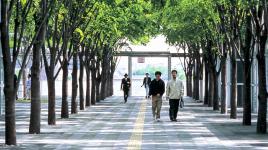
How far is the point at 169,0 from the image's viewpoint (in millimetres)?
28578

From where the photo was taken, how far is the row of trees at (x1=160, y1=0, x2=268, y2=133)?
74.3ft

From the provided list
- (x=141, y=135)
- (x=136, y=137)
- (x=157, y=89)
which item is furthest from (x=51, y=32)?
(x=136, y=137)

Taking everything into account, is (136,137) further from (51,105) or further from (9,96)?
(51,105)

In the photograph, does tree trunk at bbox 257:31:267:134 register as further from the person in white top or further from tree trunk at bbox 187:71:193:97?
tree trunk at bbox 187:71:193:97

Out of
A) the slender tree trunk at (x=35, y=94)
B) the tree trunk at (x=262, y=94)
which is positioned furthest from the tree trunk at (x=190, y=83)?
the slender tree trunk at (x=35, y=94)

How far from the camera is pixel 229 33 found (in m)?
29.2

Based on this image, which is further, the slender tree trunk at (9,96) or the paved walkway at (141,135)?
the paved walkway at (141,135)

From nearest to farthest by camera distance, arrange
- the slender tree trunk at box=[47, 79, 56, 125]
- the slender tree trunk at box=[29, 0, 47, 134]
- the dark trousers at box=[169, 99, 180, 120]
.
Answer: the slender tree trunk at box=[29, 0, 47, 134]
the slender tree trunk at box=[47, 79, 56, 125]
the dark trousers at box=[169, 99, 180, 120]

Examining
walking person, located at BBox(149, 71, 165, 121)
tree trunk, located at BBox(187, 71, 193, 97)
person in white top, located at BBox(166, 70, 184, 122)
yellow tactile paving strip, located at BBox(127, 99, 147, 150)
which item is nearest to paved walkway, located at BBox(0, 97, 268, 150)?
yellow tactile paving strip, located at BBox(127, 99, 147, 150)

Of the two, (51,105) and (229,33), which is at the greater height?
(229,33)

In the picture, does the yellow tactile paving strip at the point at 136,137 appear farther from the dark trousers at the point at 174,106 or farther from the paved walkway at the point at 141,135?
the dark trousers at the point at 174,106

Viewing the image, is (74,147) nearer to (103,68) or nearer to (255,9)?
(255,9)

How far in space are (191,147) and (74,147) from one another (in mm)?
2634

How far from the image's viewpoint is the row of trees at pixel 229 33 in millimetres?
22641
